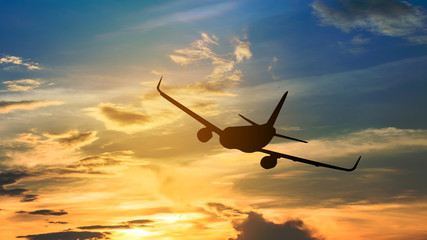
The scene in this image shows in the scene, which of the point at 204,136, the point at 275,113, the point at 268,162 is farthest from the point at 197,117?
the point at 268,162

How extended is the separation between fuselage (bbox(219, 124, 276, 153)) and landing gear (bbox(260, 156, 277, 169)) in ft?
10.2

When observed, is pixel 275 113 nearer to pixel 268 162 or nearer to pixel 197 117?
pixel 268 162

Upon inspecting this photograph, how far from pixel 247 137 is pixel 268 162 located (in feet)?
19.2

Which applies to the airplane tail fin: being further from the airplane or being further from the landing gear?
the landing gear

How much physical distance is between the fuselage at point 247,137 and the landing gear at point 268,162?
3116 millimetres

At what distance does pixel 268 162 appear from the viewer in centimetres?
5488

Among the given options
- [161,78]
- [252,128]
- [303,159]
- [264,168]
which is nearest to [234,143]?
[252,128]

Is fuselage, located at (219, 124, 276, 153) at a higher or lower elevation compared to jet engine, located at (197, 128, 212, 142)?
lower

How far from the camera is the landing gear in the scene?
179ft

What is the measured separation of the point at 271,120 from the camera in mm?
53219

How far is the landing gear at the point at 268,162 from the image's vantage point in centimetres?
5469

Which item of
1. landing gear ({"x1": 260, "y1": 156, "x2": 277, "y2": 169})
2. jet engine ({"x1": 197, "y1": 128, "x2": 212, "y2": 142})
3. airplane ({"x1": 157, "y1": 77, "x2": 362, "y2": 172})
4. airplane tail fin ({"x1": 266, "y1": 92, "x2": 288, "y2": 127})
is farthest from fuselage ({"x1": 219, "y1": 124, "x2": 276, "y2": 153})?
jet engine ({"x1": 197, "y1": 128, "x2": 212, "y2": 142})

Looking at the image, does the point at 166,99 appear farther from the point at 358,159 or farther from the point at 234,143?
the point at 358,159

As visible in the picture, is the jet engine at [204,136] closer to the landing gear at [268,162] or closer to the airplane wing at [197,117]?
the airplane wing at [197,117]
